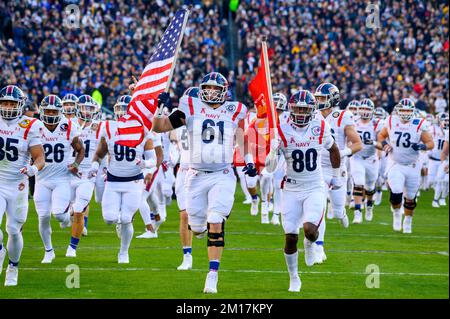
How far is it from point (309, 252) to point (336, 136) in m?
3.22

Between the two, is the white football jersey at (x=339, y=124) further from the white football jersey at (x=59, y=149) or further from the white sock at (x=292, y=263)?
the white sock at (x=292, y=263)

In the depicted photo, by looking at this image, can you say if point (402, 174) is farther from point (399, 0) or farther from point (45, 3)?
point (399, 0)

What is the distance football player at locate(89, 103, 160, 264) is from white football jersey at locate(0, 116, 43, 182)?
1.84 m

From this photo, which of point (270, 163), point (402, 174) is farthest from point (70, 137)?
point (402, 174)

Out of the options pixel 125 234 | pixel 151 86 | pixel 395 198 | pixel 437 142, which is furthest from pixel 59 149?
pixel 437 142

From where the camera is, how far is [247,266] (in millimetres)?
12508

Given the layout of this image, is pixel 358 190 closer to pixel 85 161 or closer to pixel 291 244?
pixel 85 161

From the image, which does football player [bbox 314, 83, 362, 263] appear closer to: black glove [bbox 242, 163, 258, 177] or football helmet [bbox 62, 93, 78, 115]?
black glove [bbox 242, 163, 258, 177]

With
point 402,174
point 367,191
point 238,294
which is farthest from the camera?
point 367,191

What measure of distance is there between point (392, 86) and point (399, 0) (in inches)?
176

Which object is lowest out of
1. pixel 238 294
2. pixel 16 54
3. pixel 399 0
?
pixel 238 294

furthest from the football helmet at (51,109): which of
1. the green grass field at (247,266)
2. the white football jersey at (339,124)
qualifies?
the white football jersey at (339,124)

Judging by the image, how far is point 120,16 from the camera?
1292 inches

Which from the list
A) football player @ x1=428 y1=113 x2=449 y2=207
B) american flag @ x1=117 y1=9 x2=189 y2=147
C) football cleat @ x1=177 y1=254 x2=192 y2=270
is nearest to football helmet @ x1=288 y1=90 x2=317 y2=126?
american flag @ x1=117 y1=9 x2=189 y2=147
